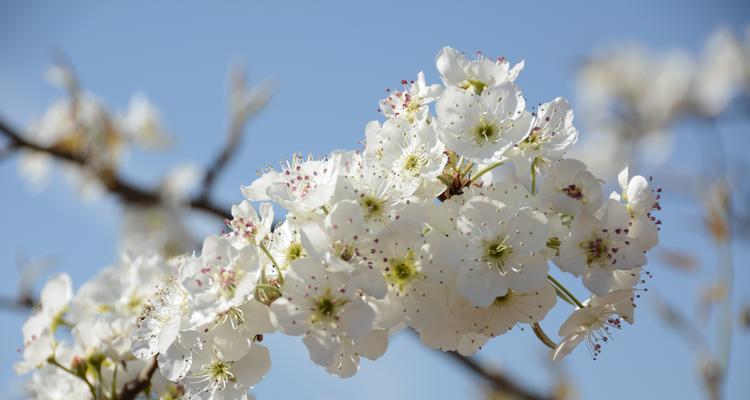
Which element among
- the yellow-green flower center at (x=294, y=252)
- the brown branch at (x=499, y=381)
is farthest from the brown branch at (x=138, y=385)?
the brown branch at (x=499, y=381)

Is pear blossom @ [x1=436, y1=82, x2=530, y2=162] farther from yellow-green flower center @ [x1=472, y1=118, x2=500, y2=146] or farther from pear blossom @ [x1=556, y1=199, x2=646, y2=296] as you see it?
pear blossom @ [x1=556, y1=199, x2=646, y2=296]

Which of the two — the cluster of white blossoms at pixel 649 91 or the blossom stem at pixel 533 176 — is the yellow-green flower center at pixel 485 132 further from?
the cluster of white blossoms at pixel 649 91

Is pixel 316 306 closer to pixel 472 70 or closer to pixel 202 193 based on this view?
pixel 472 70

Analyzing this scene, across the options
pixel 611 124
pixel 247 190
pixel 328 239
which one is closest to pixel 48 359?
pixel 247 190

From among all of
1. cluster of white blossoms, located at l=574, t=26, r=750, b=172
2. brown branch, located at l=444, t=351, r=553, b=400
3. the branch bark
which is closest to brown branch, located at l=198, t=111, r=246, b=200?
the branch bark

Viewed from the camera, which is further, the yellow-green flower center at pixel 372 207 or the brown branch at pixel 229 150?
the brown branch at pixel 229 150

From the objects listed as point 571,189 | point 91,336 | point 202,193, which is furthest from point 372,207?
point 202,193
